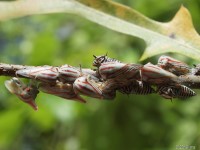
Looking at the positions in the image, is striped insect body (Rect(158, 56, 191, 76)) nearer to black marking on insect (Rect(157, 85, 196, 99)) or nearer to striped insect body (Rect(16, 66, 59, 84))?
black marking on insect (Rect(157, 85, 196, 99))

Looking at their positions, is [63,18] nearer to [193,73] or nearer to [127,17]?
[127,17]

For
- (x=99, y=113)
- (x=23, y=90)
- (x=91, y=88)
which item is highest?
(x=91, y=88)

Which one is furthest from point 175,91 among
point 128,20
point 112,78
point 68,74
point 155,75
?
point 128,20

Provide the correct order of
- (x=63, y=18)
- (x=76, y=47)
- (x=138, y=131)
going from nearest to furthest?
(x=138, y=131), (x=76, y=47), (x=63, y=18)

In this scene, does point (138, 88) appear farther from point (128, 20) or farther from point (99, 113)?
point (99, 113)

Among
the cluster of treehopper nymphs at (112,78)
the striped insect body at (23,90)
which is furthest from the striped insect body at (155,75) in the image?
the striped insect body at (23,90)

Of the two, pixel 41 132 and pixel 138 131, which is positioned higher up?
pixel 138 131

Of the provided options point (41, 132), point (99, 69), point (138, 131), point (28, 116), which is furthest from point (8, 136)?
point (99, 69)
